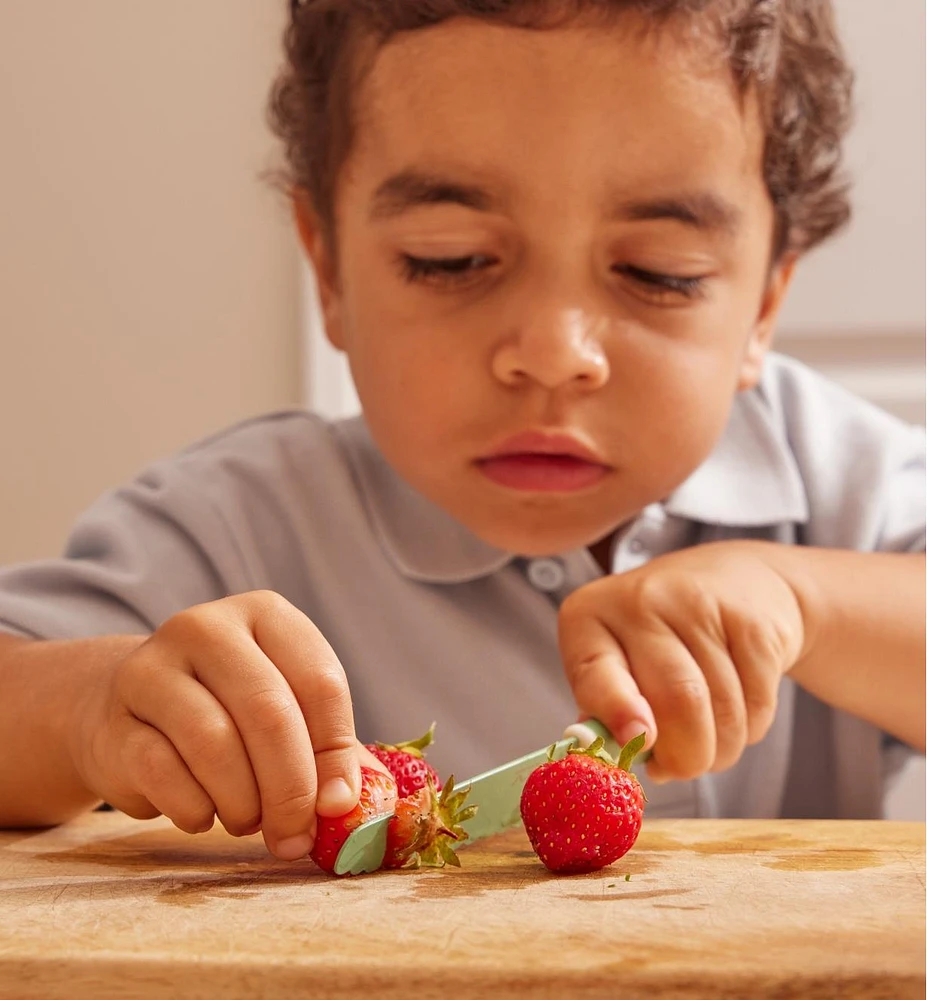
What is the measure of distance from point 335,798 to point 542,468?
424 millimetres

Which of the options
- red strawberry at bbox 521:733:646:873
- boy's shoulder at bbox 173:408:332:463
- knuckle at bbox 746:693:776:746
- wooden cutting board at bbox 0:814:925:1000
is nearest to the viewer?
wooden cutting board at bbox 0:814:925:1000

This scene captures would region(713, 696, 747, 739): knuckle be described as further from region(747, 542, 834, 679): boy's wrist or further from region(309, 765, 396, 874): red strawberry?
region(309, 765, 396, 874): red strawberry

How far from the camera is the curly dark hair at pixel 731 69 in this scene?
98 centimetres

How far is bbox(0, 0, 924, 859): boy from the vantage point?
30.3 inches

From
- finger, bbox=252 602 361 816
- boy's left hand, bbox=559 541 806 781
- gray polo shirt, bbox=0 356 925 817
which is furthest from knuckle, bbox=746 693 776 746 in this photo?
finger, bbox=252 602 361 816

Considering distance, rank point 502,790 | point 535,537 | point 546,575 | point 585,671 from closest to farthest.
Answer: point 502,790
point 585,671
point 535,537
point 546,575

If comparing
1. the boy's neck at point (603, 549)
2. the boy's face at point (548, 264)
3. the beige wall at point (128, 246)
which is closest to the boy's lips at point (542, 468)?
the boy's face at point (548, 264)

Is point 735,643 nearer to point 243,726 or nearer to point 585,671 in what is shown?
point 585,671

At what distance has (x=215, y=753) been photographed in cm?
64

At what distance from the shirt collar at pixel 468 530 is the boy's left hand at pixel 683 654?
0.75 ft

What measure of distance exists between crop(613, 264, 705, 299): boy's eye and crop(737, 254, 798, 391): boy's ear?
16 cm

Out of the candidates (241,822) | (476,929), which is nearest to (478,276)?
(241,822)

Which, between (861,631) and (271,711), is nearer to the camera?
(271,711)

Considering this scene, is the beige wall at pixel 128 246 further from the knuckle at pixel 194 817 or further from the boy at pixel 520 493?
the knuckle at pixel 194 817
